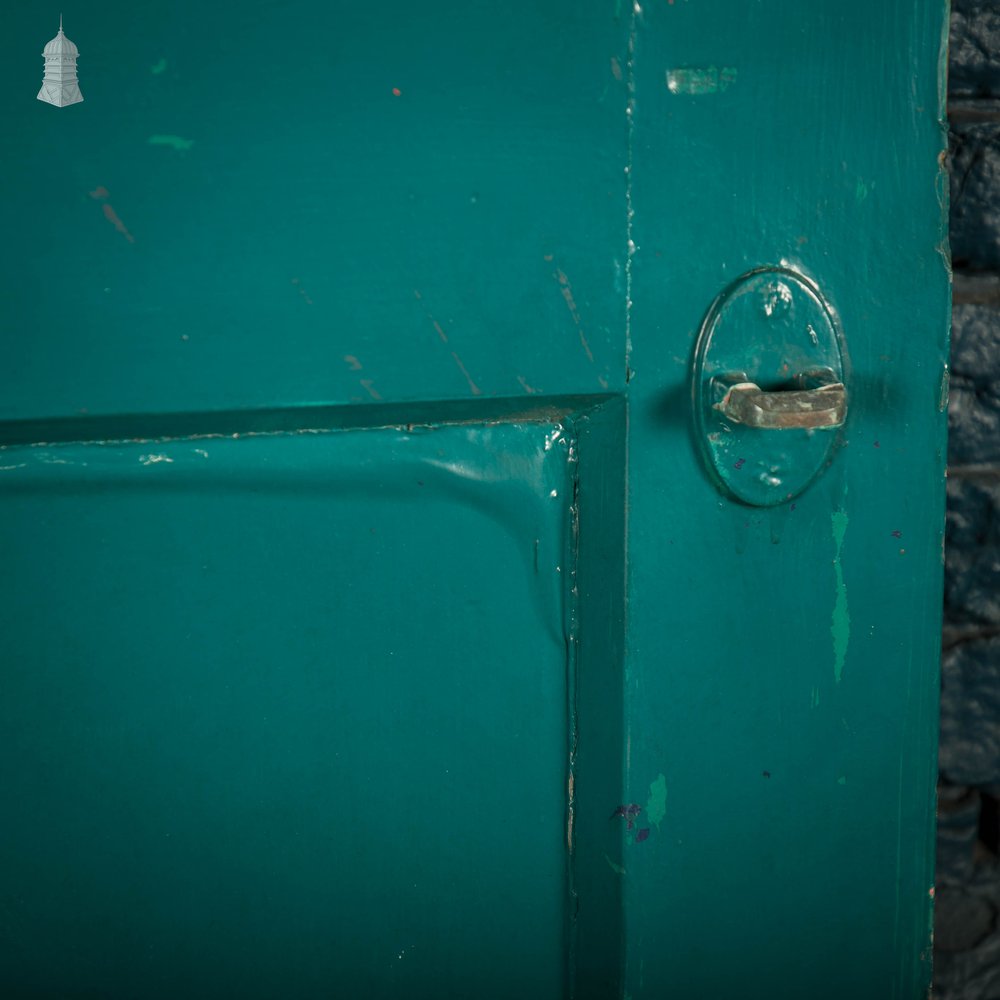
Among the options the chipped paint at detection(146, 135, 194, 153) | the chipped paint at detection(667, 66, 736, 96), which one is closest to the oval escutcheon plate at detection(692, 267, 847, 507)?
the chipped paint at detection(667, 66, 736, 96)

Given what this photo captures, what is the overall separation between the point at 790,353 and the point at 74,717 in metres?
0.55

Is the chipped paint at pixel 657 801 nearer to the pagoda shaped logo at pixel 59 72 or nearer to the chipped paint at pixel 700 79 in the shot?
the chipped paint at pixel 700 79

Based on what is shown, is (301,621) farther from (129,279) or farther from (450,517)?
(129,279)

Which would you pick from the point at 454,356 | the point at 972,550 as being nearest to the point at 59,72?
the point at 454,356

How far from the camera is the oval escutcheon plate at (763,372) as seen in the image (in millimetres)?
702

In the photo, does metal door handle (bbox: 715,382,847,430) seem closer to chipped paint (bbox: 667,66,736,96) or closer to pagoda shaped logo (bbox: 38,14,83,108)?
chipped paint (bbox: 667,66,736,96)

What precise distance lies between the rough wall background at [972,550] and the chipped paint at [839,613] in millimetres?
407

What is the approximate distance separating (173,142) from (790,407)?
1.37ft

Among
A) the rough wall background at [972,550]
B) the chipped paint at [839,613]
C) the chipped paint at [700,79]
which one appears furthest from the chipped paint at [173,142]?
the rough wall background at [972,550]

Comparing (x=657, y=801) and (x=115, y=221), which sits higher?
(x=115, y=221)

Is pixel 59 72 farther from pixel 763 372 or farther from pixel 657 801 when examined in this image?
pixel 657 801

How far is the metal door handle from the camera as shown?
25.9 inches

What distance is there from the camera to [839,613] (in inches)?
29.8

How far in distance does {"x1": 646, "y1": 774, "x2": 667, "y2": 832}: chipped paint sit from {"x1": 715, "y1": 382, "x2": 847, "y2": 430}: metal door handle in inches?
10.5
